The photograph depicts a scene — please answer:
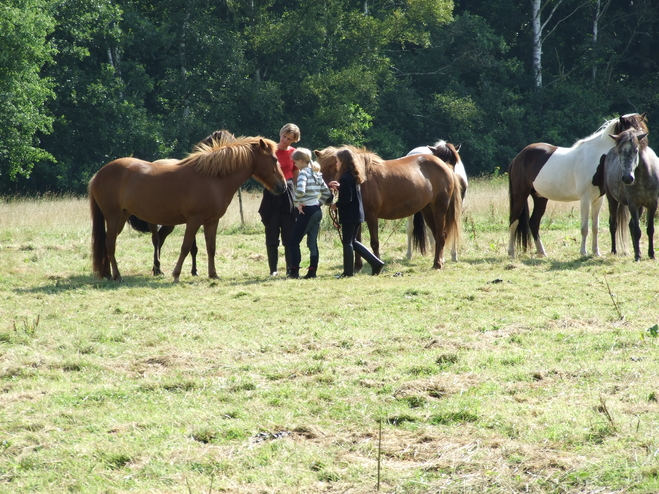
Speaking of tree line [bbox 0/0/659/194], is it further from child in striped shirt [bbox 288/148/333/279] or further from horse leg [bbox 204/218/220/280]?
child in striped shirt [bbox 288/148/333/279]

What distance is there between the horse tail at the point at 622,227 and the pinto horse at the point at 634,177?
38 cm

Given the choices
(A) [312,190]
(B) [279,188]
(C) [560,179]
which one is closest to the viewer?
(A) [312,190]

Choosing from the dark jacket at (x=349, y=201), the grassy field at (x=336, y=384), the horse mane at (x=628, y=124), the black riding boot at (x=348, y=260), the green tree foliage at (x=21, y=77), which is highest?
the green tree foliage at (x=21, y=77)

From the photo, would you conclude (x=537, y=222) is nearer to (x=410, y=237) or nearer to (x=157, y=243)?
(x=410, y=237)

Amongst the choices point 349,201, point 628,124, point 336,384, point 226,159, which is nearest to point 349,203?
point 349,201

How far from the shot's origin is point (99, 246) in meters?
9.85

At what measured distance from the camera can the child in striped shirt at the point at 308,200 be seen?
30.2ft

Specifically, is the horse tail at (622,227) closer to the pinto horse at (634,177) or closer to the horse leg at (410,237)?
the pinto horse at (634,177)

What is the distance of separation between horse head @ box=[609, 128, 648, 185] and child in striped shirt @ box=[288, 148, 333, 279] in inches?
154

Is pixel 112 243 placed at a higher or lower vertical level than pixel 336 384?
higher

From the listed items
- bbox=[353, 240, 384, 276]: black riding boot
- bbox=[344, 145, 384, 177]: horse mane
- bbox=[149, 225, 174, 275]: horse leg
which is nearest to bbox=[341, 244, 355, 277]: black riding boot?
bbox=[353, 240, 384, 276]: black riding boot

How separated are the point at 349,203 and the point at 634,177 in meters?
3.89

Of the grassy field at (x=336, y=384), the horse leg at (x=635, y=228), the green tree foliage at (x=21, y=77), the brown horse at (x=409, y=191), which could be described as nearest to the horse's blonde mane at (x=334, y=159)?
the brown horse at (x=409, y=191)

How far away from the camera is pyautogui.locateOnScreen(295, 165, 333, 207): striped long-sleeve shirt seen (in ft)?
30.2
